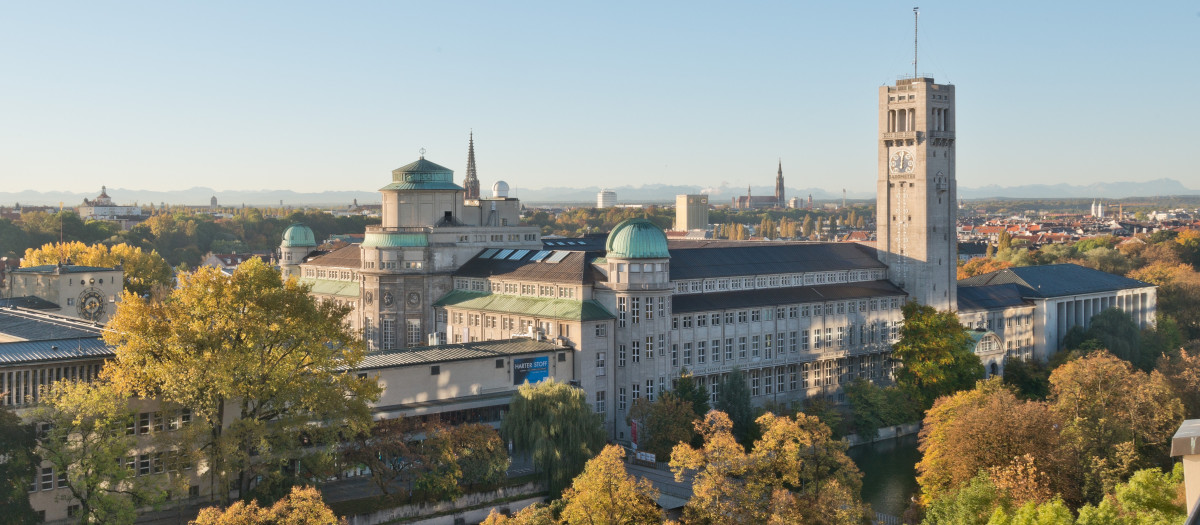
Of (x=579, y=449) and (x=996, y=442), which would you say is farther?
(x=579, y=449)

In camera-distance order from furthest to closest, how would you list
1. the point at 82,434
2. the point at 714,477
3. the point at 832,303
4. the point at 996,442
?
the point at 832,303, the point at 996,442, the point at 82,434, the point at 714,477

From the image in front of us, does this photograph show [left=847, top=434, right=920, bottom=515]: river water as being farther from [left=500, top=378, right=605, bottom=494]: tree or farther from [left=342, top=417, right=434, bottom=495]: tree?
[left=342, top=417, right=434, bottom=495]: tree

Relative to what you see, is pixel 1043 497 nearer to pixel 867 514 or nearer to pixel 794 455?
pixel 867 514

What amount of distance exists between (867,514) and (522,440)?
2159 centimetres

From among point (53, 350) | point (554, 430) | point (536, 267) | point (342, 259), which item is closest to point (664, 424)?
point (554, 430)

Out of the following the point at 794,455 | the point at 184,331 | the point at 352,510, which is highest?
the point at 184,331

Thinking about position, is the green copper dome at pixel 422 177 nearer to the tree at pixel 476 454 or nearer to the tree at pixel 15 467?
the tree at pixel 476 454

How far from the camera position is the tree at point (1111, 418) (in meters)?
61.6

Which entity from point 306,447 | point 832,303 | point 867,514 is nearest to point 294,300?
point 306,447

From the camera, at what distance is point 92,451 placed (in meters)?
54.5

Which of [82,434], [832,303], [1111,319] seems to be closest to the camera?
[82,434]

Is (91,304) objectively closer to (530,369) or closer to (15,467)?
(530,369)

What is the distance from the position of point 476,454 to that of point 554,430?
4983mm

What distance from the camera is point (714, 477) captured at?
51.3 metres
